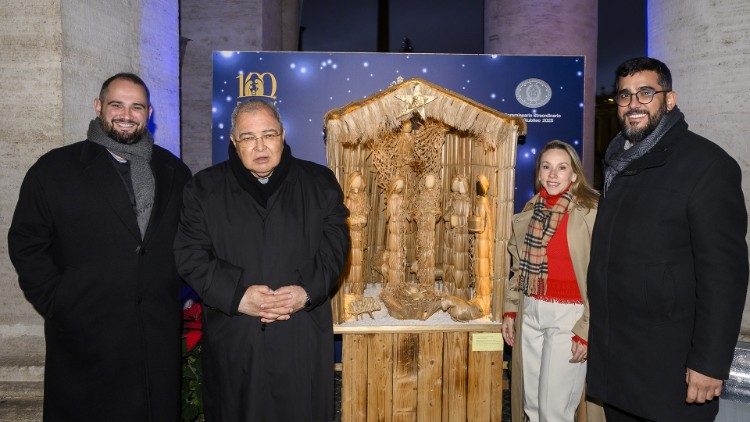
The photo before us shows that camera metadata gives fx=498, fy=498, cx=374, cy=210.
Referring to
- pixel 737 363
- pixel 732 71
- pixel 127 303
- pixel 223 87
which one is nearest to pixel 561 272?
pixel 737 363

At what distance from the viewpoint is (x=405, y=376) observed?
3684 millimetres

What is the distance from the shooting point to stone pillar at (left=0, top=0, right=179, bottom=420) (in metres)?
3.25

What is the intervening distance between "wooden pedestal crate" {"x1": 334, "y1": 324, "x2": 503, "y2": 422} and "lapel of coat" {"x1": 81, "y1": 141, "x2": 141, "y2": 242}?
1.70 metres

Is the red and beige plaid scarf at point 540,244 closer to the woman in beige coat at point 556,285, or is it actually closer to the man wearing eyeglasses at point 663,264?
the woman in beige coat at point 556,285

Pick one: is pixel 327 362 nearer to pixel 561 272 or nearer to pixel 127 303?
pixel 127 303

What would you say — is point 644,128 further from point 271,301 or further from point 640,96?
point 271,301

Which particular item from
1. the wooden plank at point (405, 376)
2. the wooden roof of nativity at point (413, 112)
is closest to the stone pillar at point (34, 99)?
the wooden roof of nativity at point (413, 112)

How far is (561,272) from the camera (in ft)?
9.90

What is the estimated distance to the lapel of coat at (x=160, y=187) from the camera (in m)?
2.77

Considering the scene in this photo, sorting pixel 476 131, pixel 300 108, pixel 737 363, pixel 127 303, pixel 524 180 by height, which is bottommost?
pixel 737 363

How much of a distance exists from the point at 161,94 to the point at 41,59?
1300 mm

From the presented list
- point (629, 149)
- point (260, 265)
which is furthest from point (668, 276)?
point (260, 265)

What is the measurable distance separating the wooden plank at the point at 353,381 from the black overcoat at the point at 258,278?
922mm

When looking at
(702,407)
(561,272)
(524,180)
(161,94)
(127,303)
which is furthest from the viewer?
(524,180)
